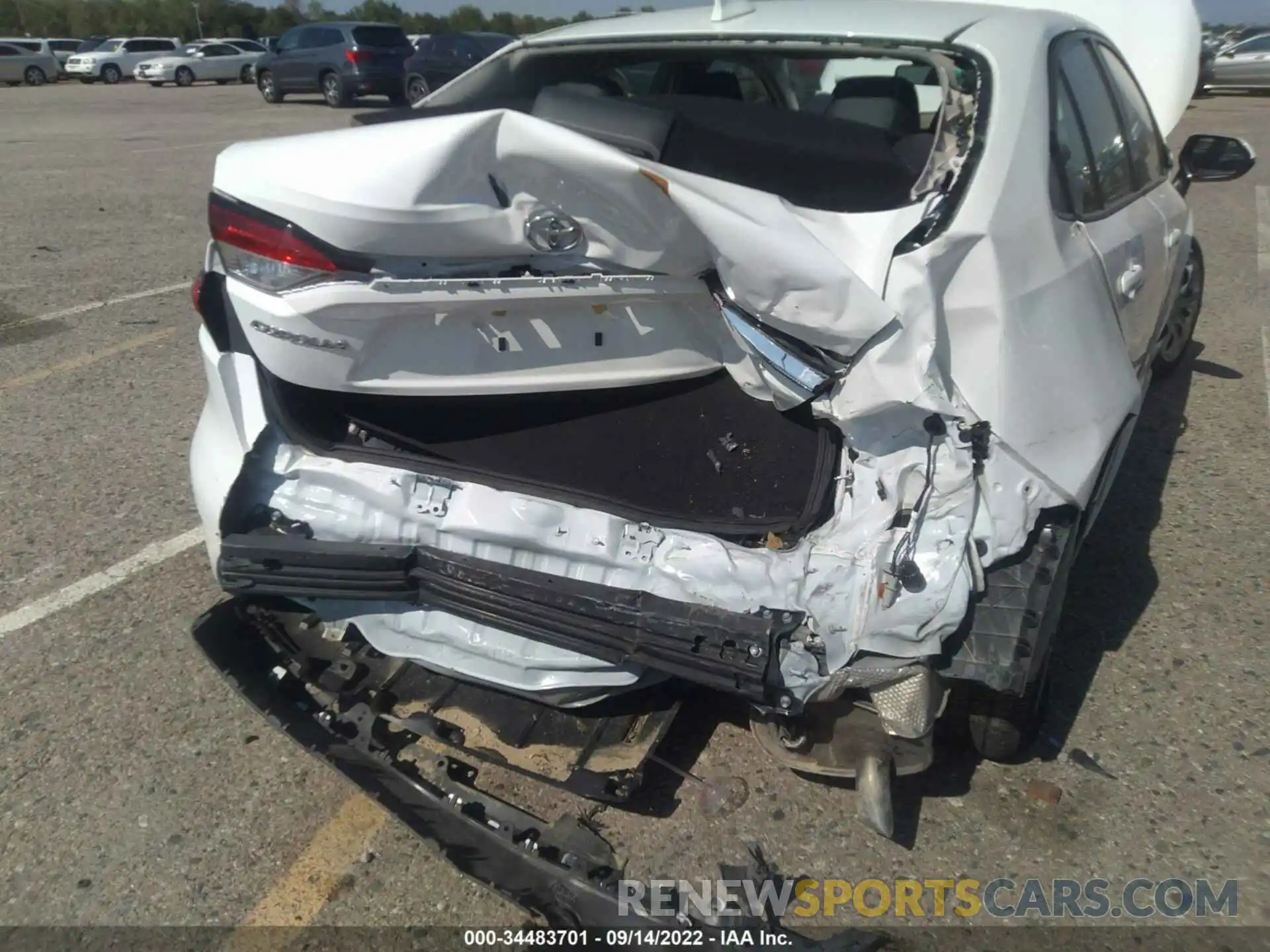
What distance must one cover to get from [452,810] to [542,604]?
0.49 m

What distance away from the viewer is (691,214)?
1942 millimetres

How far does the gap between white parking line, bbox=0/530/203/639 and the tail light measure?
1655 mm

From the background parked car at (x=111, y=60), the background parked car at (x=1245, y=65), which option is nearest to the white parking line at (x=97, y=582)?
the background parked car at (x=1245, y=65)

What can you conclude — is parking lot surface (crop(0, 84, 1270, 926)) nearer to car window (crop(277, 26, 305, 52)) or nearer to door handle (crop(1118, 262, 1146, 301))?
door handle (crop(1118, 262, 1146, 301))

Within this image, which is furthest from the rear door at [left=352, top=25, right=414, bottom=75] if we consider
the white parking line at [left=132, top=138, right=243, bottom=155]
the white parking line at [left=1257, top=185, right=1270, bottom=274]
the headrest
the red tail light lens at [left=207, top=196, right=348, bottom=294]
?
the red tail light lens at [left=207, top=196, right=348, bottom=294]

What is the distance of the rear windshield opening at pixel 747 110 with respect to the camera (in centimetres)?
235

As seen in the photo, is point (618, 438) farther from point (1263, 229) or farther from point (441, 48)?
point (441, 48)

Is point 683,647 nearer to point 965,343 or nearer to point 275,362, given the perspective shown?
point 965,343

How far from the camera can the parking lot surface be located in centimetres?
229

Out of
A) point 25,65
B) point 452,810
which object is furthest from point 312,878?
point 25,65

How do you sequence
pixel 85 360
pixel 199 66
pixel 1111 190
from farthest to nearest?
1. pixel 199 66
2. pixel 85 360
3. pixel 1111 190

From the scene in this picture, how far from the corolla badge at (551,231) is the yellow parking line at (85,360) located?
4.15 m

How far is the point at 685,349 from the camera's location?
7.53 ft

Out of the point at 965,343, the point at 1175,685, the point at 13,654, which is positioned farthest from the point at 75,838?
the point at 1175,685
